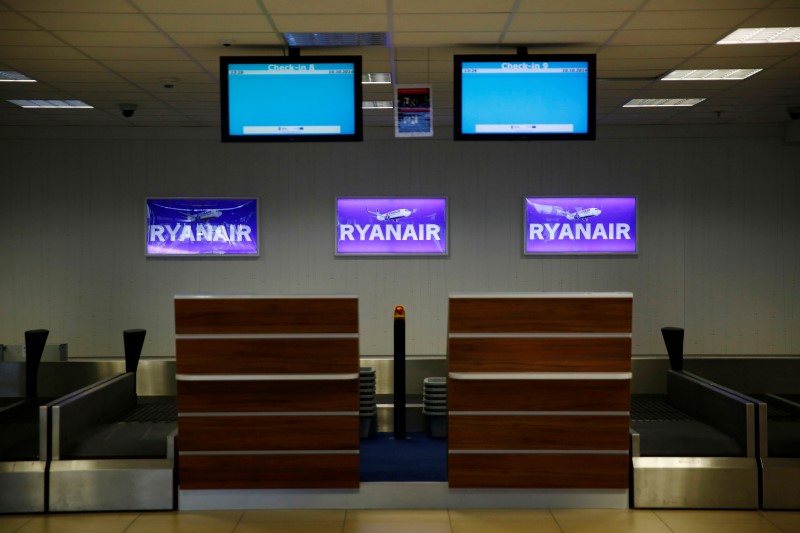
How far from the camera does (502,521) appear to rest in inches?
203

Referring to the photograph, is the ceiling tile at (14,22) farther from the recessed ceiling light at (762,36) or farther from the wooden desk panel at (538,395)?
the recessed ceiling light at (762,36)

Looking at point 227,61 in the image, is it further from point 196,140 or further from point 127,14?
point 196,140

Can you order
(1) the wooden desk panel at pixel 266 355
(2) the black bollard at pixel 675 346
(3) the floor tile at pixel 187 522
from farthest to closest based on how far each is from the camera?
(2) the black bollard at pixel 675 346 → (1) the wooden desk panel at pixel 266 355 → (3) the floor tile at pixel 187 522

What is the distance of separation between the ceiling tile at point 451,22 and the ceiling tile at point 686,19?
3.05 feet

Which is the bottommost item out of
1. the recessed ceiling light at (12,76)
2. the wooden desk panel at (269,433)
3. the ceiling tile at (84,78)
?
the wooden desk panel at (269,433)

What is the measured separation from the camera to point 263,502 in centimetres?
544

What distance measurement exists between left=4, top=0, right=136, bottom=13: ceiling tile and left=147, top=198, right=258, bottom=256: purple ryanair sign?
523cm

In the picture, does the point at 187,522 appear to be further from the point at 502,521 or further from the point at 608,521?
the point at 608,521

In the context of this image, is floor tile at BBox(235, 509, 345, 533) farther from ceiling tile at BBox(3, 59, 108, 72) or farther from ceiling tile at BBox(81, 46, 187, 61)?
ceiling tile at BBox(3, 59, 108, 72)

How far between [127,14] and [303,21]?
1.14 metres

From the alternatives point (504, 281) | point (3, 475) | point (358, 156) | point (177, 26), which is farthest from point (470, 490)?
point (358, 156)

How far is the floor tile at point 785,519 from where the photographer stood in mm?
5062

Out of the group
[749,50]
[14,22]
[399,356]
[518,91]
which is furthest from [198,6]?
[749,50]

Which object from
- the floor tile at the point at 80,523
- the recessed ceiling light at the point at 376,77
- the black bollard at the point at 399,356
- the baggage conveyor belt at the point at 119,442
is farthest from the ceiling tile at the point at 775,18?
the floor tile at the point at 80,523
